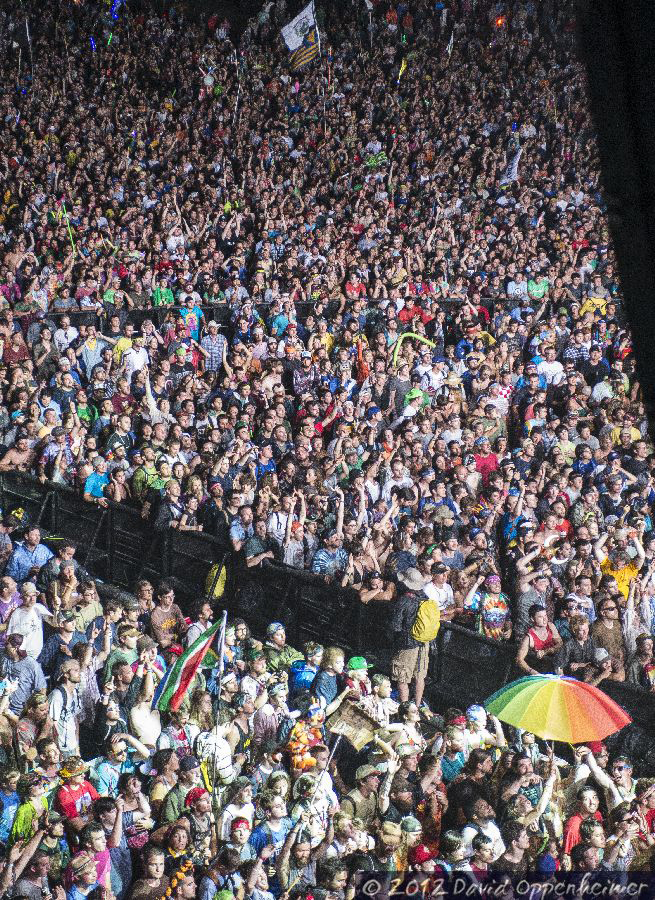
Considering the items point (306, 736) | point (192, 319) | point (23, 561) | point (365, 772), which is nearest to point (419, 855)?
point (365, 772)

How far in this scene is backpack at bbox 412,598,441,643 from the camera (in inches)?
304

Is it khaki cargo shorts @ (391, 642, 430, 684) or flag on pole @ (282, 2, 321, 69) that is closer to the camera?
khaki cargo shorts @ (391, 642, 430, 684)

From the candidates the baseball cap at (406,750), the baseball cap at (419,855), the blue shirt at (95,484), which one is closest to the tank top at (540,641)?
the baseball cap at (406,750)

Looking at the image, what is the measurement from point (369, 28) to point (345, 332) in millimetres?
12730

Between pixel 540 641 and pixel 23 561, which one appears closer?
pixel 540 641

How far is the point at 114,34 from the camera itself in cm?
2058

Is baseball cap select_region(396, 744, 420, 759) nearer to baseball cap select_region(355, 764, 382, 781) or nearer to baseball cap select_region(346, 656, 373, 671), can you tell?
baseball cap select_region(355, 764, 382, 781)

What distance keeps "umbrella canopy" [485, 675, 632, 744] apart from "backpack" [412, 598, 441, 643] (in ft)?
3.43

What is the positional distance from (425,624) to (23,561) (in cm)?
328

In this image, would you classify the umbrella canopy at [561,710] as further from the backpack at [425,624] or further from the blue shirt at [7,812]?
the blue shirt at [7,812]

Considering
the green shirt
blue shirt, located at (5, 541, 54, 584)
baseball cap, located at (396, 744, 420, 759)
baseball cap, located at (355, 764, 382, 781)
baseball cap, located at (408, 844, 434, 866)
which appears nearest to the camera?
the green shirt

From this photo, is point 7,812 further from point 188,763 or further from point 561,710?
point 561,710

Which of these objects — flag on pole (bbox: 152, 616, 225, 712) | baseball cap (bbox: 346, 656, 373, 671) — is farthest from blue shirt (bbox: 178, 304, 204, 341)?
flag on pole (bbox: 152, 616, 225, 712)

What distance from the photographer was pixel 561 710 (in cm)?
648
